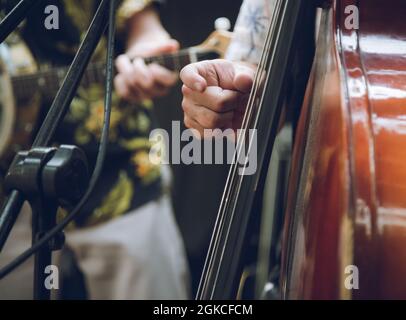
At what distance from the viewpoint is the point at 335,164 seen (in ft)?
1.47

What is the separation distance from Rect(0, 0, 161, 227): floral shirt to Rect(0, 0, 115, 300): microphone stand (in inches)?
34.3

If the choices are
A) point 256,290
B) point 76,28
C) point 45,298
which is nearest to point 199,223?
point 256,290

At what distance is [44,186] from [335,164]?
27 centimetres

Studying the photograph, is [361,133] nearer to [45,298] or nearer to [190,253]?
[45,298]

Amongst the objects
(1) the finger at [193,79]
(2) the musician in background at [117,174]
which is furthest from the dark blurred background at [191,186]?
(1) the finger at [193,79]

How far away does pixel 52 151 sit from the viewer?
54cm

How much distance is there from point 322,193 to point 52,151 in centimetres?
26

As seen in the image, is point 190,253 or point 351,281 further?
point 190,253

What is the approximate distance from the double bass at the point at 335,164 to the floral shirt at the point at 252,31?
189 mm

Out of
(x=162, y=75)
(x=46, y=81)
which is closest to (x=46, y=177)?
(x=162, y=75)

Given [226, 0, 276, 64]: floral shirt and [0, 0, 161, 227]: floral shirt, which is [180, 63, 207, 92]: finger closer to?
[226, 0, 276, 64]: floral shirt

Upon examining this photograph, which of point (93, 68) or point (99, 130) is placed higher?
point (93, 68)

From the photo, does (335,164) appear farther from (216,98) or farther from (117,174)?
(117,174)

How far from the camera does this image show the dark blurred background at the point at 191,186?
2141 millimetres
